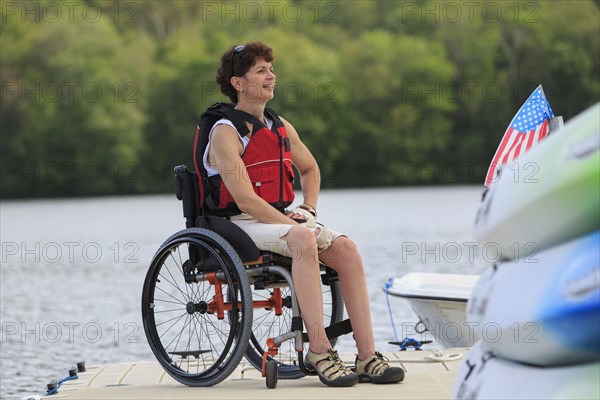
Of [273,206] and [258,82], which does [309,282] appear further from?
[258,82]

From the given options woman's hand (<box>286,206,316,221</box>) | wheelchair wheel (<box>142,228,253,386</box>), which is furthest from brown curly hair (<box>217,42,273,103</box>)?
wheelchair wheel (<box>142,228,253,386</box>)

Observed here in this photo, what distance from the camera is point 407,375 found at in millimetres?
→ 5898

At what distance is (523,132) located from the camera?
335 inches

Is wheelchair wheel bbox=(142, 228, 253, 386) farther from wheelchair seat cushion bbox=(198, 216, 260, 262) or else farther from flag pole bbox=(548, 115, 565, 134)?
flag pole bbox=(548, 115, 565, 134)

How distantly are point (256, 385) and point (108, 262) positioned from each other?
1962 cm

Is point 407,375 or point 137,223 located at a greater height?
point 407,375

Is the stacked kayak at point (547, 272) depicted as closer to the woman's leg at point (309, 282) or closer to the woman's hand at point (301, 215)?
the woman's leg at point (309, 282)

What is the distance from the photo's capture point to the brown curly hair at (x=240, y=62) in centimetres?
583

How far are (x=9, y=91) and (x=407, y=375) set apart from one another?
51182 millimetres

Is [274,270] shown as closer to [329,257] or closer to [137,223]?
[329,257]

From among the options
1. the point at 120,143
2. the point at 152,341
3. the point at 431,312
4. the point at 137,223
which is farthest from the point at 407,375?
the point at 120,143

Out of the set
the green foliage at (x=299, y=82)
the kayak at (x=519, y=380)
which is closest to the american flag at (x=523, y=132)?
the kayak at (x=519, y=380)

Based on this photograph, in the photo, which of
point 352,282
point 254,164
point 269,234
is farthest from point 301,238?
point 254,164

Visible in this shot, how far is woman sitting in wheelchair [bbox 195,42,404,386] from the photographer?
546 cm
